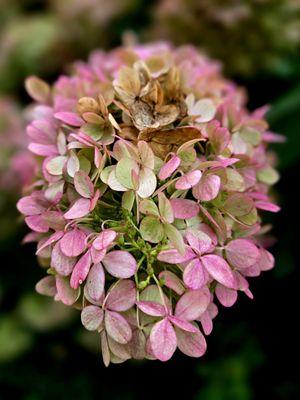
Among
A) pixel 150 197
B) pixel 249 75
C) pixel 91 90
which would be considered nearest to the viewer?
pixel 150 197

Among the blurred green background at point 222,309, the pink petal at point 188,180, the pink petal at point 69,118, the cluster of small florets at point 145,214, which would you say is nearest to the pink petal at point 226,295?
the cluster of small florets at point 145,214

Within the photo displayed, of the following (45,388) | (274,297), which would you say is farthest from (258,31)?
(45,388)

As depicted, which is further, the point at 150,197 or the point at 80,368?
the point at 80,368

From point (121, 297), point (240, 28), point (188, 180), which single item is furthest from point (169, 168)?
point (240, 28)

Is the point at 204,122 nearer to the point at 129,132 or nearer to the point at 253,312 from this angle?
the point at 129,132

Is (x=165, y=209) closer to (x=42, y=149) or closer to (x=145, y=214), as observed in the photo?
(x=145, y=214)

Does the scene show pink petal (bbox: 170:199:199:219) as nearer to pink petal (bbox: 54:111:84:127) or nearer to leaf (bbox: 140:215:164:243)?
leaf (bbox: 140:215:164:243)
